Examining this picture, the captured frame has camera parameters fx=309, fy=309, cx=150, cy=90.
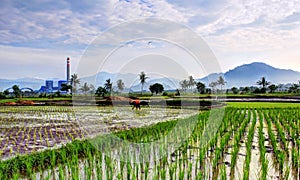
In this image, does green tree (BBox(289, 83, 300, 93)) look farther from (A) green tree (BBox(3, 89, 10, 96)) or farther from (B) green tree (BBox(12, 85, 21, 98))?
(A) green tree (BBox(3, 89, 10, 96))

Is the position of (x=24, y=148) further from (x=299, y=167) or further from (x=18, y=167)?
(x=299, y=167)

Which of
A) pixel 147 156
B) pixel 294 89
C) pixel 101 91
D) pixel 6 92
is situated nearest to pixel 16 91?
pixel 6 92

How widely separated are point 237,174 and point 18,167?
282 centimetres

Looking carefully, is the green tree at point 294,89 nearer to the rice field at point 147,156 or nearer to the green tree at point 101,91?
the green tree at point 101,91

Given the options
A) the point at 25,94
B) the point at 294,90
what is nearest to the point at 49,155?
the point at 25,94

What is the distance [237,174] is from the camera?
3.91m

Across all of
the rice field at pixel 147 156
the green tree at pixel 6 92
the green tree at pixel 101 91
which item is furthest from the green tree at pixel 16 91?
the rice field at pixel 147 156

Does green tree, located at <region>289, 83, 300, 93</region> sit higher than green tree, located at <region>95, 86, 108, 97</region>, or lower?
higher

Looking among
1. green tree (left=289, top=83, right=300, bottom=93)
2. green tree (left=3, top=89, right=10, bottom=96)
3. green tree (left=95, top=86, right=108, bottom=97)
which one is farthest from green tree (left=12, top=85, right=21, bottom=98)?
green tree (left=289, top=83, right=300, bottom=93)

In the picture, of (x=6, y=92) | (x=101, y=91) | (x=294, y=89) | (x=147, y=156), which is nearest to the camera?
(x=147, y=156)

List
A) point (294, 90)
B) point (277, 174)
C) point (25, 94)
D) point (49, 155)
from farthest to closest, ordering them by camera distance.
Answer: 1. point (294, 90)
2. point (25, 94)
3. point (49, 155)
4. point (277, 174)

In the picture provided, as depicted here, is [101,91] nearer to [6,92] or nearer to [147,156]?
[6,92]

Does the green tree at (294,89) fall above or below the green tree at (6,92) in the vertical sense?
above

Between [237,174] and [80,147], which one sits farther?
[80,147]
